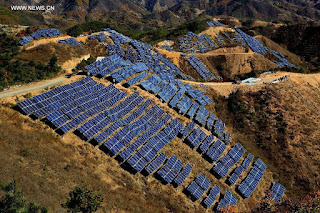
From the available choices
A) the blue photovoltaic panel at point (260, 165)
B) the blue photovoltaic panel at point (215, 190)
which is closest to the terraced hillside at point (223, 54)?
the blue photovoltaic panel at point (260, 165)

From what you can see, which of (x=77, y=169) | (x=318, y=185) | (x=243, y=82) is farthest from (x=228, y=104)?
(x=77, y=169)

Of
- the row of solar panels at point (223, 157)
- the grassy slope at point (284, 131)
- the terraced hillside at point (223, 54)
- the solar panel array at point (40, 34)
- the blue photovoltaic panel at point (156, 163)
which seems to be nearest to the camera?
the blue photovoltaic panel at point (156, 163)

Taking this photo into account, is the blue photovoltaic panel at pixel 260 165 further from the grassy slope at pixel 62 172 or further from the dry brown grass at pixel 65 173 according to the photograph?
the grassy slope at pixel 62 172

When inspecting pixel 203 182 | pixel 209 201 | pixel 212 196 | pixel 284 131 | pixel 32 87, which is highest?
pixel 32 87

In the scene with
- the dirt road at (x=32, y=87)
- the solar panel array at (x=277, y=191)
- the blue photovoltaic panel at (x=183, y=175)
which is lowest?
the solar panel array at (x=277, y=191)

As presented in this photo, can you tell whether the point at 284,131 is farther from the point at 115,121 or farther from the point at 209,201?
the point at 115,121

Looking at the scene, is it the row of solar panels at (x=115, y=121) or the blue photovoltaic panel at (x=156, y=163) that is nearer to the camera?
the blue photovoltaic panel at (x=156, y=163)

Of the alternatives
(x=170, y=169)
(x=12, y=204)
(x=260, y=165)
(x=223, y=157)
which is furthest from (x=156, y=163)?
(x=260, y=165)
